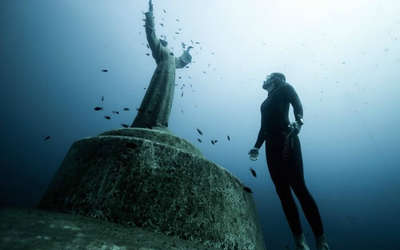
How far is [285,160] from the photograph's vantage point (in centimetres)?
322

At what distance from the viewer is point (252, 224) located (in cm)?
296

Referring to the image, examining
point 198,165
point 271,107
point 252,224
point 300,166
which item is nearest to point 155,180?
point 198,165

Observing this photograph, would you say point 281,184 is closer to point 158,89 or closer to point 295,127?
point 295,127

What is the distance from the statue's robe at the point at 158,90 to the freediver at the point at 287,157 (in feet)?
Result: 6.86

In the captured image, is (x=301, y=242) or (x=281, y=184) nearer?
(x=301, y=242)

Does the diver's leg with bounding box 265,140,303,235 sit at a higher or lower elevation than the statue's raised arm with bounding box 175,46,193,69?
lower

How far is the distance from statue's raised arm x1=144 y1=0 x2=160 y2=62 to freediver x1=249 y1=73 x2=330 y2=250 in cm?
312

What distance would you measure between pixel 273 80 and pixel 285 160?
70.7 inches

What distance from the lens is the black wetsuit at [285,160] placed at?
294 cm

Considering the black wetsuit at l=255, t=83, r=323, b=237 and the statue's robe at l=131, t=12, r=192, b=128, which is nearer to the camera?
the black wetsuit at l=255, t=83, r=323, b=237

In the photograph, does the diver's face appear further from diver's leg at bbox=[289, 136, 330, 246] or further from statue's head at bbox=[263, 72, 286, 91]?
diver's leg at bbox=[289, 136, 330, 246]

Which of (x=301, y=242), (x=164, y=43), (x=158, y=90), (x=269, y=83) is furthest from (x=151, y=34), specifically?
(x=301, y=242)

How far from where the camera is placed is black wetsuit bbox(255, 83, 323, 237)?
294cm

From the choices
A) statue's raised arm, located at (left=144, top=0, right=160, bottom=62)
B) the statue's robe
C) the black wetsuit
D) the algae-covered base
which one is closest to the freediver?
the black wetsuit
